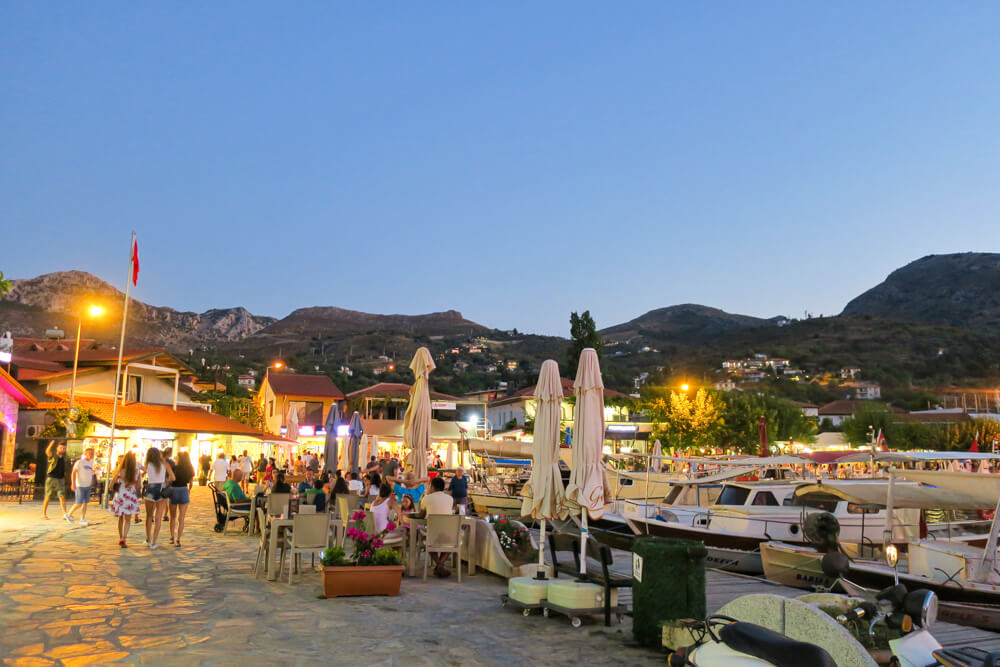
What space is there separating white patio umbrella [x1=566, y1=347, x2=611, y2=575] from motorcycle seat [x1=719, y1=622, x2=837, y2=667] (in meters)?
4.96

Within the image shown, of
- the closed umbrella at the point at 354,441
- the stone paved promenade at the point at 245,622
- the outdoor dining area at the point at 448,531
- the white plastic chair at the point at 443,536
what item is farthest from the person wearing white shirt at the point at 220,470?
the white plastic chair at the point at 443,536

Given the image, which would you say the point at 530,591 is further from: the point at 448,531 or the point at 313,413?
the point at 313,413

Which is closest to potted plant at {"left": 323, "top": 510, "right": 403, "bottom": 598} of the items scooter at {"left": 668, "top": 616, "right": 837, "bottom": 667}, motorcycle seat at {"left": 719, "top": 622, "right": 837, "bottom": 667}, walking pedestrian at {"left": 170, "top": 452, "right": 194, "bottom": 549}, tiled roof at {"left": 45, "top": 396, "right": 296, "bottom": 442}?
walking pedestrian at {"left": 170, "top": 452, "right": 194, "bottom": 549}

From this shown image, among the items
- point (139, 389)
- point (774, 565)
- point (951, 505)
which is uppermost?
point (139, 389)

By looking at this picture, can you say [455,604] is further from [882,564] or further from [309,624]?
[882,564]

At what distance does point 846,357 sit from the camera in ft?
416

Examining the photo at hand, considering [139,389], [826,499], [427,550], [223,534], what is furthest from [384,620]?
A: [139,389]

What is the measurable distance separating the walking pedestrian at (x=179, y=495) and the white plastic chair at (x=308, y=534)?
375cm

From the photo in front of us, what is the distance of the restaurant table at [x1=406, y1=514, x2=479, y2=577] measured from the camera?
35.5ft

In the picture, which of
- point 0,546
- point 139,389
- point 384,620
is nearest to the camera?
point 384,620

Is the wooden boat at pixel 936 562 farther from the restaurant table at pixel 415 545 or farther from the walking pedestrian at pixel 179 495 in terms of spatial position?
the walking pedestrian at pixel 179 495

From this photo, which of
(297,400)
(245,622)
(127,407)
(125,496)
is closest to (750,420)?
(297,400)

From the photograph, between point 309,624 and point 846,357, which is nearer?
point 309,624

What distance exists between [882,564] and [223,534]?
12.0 meters
